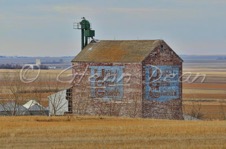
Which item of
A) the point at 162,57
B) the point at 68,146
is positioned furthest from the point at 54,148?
the point at 162,57

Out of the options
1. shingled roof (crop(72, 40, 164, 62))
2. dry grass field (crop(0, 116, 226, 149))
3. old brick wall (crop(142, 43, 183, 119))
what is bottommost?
dry grass field (crop(0, 116, 226, 149))

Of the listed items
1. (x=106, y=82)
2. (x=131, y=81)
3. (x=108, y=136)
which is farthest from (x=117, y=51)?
(x=108, y=136)

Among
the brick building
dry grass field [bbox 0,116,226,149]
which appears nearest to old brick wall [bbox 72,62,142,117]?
the brick building

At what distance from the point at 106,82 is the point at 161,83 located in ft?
15.7

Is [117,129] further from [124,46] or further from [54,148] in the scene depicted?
[124,46]

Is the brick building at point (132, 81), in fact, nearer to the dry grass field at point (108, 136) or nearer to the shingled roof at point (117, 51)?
the shingled roof at point (117, 51)

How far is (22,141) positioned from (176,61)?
2961cm

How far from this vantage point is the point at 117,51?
5678cm

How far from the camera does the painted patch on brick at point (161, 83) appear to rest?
178 feet

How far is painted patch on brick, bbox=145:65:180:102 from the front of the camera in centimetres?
5412

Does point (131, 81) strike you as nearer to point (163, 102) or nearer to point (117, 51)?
point (163, 102)

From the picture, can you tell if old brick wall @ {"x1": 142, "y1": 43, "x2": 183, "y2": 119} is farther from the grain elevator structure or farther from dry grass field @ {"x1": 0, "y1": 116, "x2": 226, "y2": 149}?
dry grass field @ {"x1": 0, "y1": 116, "x2": 226, "y2": 149}

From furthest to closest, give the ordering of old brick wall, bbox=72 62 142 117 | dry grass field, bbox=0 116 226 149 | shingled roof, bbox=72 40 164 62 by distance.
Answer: shingled roof, bbox=72 40 164 62
old brick wall, bbox=72 62 142 117
dry grass field, bbox=0 116 226 149

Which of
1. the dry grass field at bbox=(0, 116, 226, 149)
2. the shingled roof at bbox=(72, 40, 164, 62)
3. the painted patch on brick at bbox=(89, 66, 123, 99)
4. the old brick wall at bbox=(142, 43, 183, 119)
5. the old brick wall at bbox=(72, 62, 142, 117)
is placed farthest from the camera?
the painted patch on brick at bbox=(89, 66, 123, 99)
